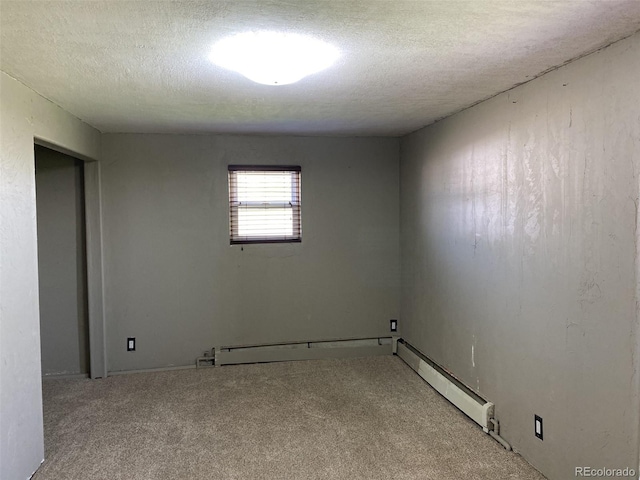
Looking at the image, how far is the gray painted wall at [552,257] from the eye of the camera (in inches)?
82.1

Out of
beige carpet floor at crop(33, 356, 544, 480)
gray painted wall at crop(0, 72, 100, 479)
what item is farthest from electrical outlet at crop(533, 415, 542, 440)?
gray painted wall at crop(0, 72, 100, 479)

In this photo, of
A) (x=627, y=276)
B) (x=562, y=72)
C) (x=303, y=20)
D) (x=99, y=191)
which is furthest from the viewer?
(x=99, y=191)

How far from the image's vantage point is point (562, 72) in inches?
95.7

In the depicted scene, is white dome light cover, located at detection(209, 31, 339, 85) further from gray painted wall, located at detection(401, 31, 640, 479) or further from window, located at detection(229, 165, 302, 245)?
window, located at detection(229, 165, 302, 245)

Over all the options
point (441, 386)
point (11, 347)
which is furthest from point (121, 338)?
point (441, 386)

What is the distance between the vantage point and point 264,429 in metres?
3.26

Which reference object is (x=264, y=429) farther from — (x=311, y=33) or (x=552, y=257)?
(x=311, y=33)

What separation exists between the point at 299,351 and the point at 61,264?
248cm

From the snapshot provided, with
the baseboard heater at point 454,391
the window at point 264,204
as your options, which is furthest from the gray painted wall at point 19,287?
the baseboard heater at point 454,391

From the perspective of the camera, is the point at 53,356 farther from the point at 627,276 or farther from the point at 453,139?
the point at 627,276

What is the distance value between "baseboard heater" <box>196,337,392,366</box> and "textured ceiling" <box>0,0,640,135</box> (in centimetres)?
244

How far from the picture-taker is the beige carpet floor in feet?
9.02

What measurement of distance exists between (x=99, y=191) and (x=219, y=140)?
4.08ft

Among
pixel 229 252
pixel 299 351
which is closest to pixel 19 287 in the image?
pixel 229 252
